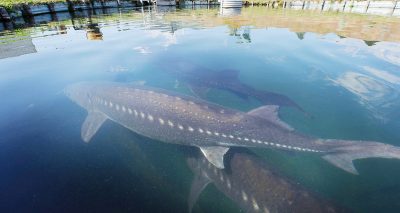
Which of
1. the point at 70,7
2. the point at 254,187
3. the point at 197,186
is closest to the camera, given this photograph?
the point at 254,187

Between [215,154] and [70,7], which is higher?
[215,154]

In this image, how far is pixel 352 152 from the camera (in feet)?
16.3

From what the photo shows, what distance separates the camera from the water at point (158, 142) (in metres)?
5.06

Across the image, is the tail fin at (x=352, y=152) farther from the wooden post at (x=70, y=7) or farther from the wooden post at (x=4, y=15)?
the wooden post at (x=70, y=7)

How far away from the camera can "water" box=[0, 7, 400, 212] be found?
16.6ft

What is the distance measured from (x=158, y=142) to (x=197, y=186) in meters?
2.07

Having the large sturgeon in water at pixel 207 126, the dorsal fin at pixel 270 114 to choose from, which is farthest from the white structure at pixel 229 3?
the dorsal fin at pixel 270 114

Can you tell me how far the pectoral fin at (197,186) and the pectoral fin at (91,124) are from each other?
3.33 metres

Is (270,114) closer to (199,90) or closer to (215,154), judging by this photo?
(215,154)

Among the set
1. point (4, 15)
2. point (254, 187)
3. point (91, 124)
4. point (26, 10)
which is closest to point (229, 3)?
point (26, 10)

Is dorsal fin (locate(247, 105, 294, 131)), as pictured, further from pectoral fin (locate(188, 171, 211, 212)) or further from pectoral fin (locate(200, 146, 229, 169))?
pectoral fin (locate(188, 171, 211, 212))

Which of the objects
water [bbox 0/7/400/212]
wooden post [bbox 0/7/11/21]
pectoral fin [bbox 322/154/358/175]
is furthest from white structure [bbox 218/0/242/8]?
pectoral fin [bbox 322/154/358/175]

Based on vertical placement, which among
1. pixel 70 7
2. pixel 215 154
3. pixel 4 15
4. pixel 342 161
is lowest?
pixel 70 7

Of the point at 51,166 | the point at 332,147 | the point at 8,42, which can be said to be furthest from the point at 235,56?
the point at 8,42
